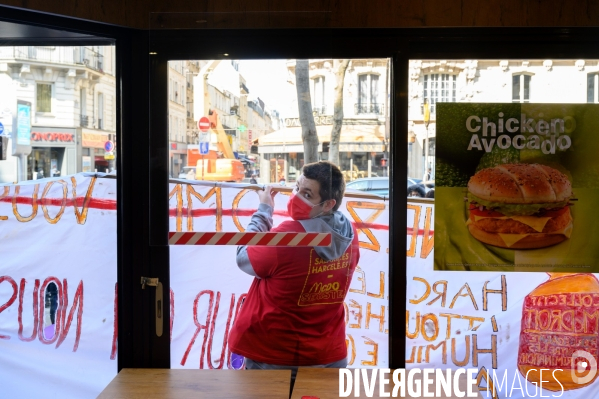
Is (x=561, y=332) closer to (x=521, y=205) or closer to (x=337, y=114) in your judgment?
(x=521, y=205)

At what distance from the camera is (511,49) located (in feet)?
9.54

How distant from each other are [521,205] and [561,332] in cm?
74

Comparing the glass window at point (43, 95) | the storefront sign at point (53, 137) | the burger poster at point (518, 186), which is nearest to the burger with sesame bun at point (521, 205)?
the burger poster at point (518, 186)

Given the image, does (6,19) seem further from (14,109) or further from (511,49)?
(511,49)

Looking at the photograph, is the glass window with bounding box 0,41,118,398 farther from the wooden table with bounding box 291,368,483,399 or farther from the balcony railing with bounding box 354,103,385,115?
the balcony railing with bounding box 354,103,385,115

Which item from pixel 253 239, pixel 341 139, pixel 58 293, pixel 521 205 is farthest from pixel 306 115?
pixel 58 293

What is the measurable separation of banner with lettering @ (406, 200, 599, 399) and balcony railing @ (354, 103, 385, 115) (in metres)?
0.52

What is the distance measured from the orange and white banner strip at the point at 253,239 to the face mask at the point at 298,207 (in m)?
0.11

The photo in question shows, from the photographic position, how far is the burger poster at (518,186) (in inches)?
115

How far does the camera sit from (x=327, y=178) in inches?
114

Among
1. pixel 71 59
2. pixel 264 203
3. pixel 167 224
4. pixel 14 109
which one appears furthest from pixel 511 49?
pixel 14 109

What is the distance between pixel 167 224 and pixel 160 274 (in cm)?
26

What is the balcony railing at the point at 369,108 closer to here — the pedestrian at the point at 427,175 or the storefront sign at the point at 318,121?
the storefront sign at the point at 318,121

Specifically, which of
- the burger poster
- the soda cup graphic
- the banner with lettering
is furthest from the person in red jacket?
the soda cup graphic
